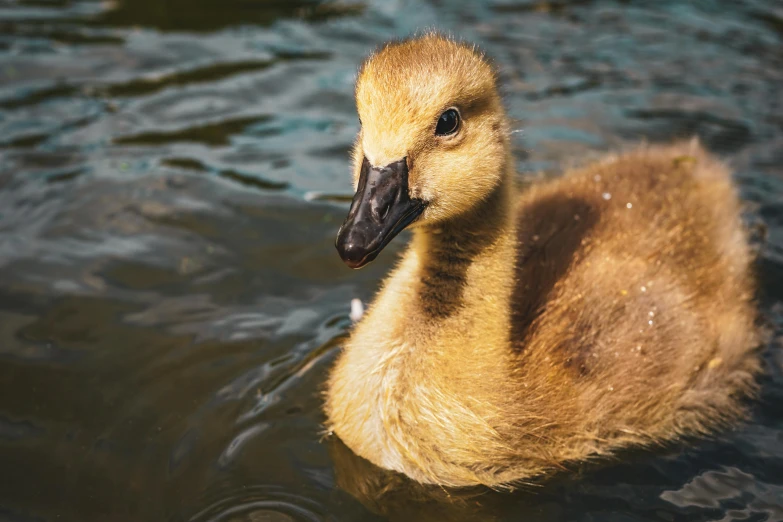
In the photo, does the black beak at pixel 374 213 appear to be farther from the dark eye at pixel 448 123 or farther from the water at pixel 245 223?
the water at pixel 245 223

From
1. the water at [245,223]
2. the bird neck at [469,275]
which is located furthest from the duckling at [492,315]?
the water at [245,223]

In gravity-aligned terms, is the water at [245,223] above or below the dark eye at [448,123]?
below

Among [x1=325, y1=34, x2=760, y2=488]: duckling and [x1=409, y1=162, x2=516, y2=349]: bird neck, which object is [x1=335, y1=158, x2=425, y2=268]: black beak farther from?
[x1=409, y1=162, x2=516, y2=349]: bird neck

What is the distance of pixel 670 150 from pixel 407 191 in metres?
2.72

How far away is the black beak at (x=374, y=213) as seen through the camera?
319 cm

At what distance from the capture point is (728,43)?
817 cm

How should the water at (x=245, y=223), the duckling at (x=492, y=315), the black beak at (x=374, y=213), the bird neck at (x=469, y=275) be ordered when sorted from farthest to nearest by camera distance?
1. the water at (x=245, y=223)
2. the bird neck at (x=469, y=275)
3. the duckling at (x=492, y=315)
4. the black beak at (x=374, y=213)

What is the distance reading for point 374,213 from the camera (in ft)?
10.7

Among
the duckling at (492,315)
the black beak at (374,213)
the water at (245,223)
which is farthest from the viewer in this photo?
the water at (245,223)

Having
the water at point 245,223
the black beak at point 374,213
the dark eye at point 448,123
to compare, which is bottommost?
the water at point 245,223

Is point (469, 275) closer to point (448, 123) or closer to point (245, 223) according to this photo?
point (448, 123)

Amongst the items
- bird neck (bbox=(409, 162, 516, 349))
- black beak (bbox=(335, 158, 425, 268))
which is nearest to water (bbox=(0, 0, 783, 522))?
bird neck (bbox=(409, 162, 516, 349))

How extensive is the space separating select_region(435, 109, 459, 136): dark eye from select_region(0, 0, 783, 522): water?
0.62 metres

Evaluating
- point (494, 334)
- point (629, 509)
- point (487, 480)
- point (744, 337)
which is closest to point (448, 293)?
point (494, 334)
